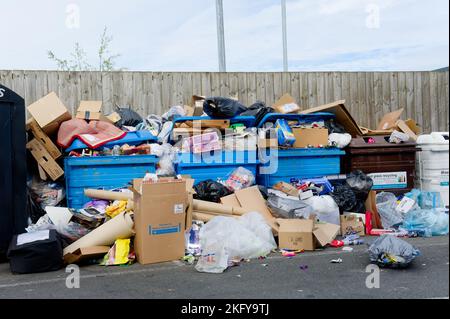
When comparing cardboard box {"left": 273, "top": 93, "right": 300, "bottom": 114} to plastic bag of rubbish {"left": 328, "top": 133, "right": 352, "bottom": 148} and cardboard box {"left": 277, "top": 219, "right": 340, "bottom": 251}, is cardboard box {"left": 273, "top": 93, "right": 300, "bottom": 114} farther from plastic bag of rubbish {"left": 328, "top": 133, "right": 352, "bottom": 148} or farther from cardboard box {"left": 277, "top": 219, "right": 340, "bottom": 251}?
cardboard box {"left": 277, "top": 219, "right": 340, "bottom": 251}

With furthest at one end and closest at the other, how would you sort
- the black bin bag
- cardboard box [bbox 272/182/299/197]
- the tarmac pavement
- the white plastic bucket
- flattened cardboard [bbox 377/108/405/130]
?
flattened cardboard [bbox 377/108/405/130], the white plastic bucket, cardboard box [bbox 272/182/299/197], the black bin bag, the tarmac pavement

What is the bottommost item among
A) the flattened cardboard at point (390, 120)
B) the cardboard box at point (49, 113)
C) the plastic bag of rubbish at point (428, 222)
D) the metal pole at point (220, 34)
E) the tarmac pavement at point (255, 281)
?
the tarmac pavement at point (255, 281)

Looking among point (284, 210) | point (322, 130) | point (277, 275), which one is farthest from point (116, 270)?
point (322, 130)

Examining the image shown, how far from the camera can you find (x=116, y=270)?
476cm

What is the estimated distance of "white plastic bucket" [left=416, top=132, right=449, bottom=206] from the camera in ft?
23.6

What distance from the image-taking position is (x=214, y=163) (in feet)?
21.6

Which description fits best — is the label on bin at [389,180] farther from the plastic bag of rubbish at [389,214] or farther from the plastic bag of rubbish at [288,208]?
the plastic bag of rubbish at [288,208]

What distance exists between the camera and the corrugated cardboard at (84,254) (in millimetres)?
4875

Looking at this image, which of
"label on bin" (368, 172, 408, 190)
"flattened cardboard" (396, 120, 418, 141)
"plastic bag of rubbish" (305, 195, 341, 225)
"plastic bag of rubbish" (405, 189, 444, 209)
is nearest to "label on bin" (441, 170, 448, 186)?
"plastic bag of rubbish" (405, 189, 444, 209)

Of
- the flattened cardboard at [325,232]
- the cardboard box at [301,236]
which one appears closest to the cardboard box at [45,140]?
the cardboard box at [301,236]

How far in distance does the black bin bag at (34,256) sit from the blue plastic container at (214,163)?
2.17 metres

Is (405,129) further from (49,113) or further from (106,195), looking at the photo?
(49,113)

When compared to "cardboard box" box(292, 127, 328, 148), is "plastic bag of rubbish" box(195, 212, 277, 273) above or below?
below

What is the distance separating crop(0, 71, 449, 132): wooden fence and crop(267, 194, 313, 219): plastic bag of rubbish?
2.48 m
